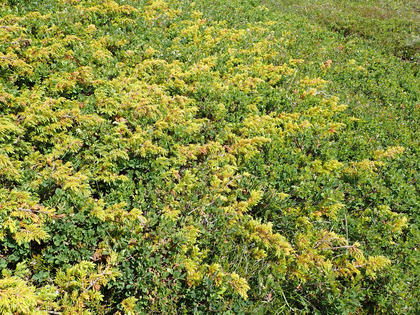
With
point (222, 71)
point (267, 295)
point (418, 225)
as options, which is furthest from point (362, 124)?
point (267, 295)

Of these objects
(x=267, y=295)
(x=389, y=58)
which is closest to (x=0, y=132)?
(x=267, y=295)

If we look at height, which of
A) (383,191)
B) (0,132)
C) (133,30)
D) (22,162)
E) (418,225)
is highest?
(133,30)

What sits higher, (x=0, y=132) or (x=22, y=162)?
(x=0, y=132)

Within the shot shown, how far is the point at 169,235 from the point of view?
144 inches

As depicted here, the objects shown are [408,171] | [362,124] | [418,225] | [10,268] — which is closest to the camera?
[10,268]

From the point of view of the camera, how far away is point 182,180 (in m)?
4.46

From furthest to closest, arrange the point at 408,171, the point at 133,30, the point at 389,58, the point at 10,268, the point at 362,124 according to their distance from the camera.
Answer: the point at 389,58
the point at 133,30
the point at 362,124
the point at 408,171
the point at 10,268

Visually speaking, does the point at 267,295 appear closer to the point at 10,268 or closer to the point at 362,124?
the point at 10,268

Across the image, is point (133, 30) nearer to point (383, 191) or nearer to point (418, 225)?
point (383, 191)

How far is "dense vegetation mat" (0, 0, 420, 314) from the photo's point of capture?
10.7ft

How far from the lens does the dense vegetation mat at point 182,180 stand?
328cm

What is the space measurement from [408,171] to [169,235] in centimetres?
509

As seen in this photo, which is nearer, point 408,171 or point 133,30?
point 408,171

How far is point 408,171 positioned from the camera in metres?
6.03
